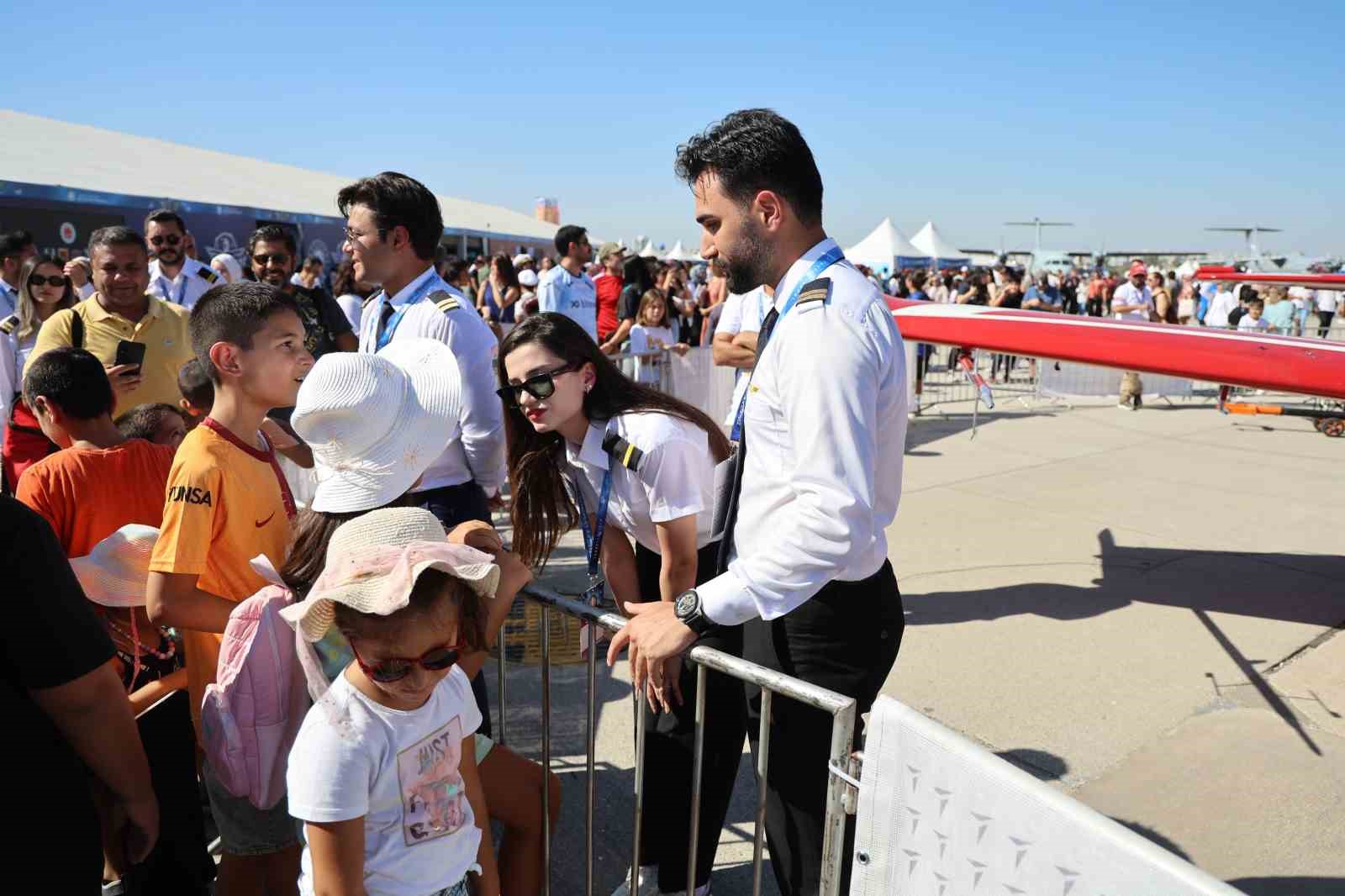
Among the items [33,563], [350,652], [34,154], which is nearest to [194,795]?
[350,652]

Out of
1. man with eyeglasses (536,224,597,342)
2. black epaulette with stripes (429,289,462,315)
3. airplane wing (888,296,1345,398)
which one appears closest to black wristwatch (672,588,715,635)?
black epaulette with stripes (429,289,462,315)

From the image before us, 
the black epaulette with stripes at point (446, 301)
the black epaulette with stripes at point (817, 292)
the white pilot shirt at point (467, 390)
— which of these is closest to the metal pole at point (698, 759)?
the black epaulette with stripes at point (817, 292)

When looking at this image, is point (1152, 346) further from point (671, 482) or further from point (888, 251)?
point (888, 251)

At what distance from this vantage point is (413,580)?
154 cm

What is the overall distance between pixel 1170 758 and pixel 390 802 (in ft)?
10.3

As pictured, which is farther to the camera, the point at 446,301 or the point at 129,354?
the point at 129,354

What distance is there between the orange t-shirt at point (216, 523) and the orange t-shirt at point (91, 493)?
56cm

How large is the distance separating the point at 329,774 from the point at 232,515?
34.8 inches

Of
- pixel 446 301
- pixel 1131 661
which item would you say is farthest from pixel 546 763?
pixel 1131 661

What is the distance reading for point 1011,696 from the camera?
13.0 feet

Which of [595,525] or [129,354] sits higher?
[129,354]

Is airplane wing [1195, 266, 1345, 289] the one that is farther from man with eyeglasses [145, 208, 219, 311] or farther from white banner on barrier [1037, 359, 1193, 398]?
man with eyeglasses [145, 208, 219, 311]

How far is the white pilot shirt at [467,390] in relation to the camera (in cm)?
321

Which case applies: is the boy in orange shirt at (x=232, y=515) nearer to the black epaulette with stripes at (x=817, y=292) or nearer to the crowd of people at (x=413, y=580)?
the crowd of people at (x=413, y=580)
